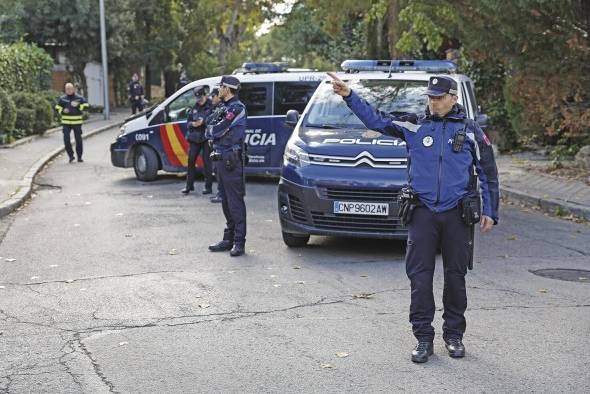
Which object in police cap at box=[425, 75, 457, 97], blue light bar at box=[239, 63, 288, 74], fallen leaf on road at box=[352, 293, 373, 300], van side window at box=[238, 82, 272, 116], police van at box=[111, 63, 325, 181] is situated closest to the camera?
police cap at box=[425, 75, 457, 97]

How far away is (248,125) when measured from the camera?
16297mm

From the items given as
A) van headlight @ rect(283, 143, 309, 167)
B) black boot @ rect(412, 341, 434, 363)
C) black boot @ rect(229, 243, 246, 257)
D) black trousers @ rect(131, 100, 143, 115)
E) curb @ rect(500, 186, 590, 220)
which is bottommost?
black trousers @ rect(131, 100, 143, 115)

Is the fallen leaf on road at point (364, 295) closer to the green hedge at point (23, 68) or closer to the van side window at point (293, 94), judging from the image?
the van side window at point (293, 94)

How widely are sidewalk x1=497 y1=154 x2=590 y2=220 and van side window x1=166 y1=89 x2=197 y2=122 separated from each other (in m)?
5.45

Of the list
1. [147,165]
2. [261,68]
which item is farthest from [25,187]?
[261,68]

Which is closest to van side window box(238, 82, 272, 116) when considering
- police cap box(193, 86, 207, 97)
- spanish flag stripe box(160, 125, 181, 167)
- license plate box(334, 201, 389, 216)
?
police cap box(193, 86, 207, 97)

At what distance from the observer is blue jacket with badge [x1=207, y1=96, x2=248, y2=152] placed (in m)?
9.87

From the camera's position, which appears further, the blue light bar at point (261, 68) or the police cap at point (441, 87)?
the blue light bar at point (261, 68)

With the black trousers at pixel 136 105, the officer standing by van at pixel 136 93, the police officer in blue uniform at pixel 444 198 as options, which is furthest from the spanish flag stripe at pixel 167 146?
the black trousers at pixel 136 105

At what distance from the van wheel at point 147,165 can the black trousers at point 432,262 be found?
1130cm

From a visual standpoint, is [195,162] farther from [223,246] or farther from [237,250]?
[237,250]

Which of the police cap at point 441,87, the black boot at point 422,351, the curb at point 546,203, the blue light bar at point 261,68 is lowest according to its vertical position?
the curb at point 546,203

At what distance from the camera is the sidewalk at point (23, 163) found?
14.5 m

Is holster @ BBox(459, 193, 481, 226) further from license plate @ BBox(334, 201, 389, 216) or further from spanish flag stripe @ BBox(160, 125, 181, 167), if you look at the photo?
spanish flag stripe @ BBox(160, 125, 181, 167)
